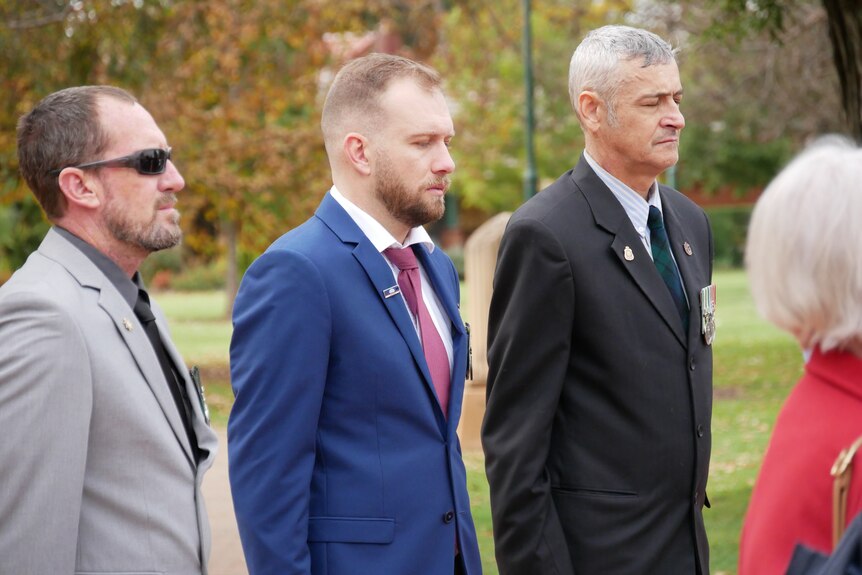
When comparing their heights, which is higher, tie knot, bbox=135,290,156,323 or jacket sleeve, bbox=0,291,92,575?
tie knot, bbox=135,290,156,323

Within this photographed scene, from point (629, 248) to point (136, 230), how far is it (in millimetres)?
1372

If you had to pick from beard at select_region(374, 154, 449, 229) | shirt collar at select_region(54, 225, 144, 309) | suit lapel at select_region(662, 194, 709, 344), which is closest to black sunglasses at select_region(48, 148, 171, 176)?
shirt collar at select_region(54, 225, 144, 309)

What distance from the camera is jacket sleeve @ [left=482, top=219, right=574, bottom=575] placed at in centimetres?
324

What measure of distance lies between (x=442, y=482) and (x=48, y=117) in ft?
4.61

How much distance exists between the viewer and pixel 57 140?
3057mm

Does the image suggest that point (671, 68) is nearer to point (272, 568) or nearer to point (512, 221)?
point (512, 221)

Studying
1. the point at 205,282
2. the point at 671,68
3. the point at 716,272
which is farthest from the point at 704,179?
the point at 671,68

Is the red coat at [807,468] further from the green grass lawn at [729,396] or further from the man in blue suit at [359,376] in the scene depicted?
the green grass lawn at [729,396]

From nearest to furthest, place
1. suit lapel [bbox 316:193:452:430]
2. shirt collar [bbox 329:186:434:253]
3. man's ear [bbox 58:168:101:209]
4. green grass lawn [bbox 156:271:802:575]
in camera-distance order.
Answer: man's ear [bbox 58:168:101:209] → suit lapel [bbox 316:193:452:430] → shirt collar [bbox 329:186:434:253] → green grass lawn [bbox 156:271:802:575]

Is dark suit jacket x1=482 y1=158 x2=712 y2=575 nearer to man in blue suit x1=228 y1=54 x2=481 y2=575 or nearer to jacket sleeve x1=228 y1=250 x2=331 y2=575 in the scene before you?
man in blue suit x1=228 y1=54 x2=481 y2=575

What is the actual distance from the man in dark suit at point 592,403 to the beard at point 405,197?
247 millimetres

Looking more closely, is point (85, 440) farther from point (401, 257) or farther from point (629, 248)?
point (629, 248)

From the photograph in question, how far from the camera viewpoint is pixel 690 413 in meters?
3.37

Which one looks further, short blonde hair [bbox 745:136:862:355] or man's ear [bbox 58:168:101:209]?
man's ear [bbox 58:168:101:209]
